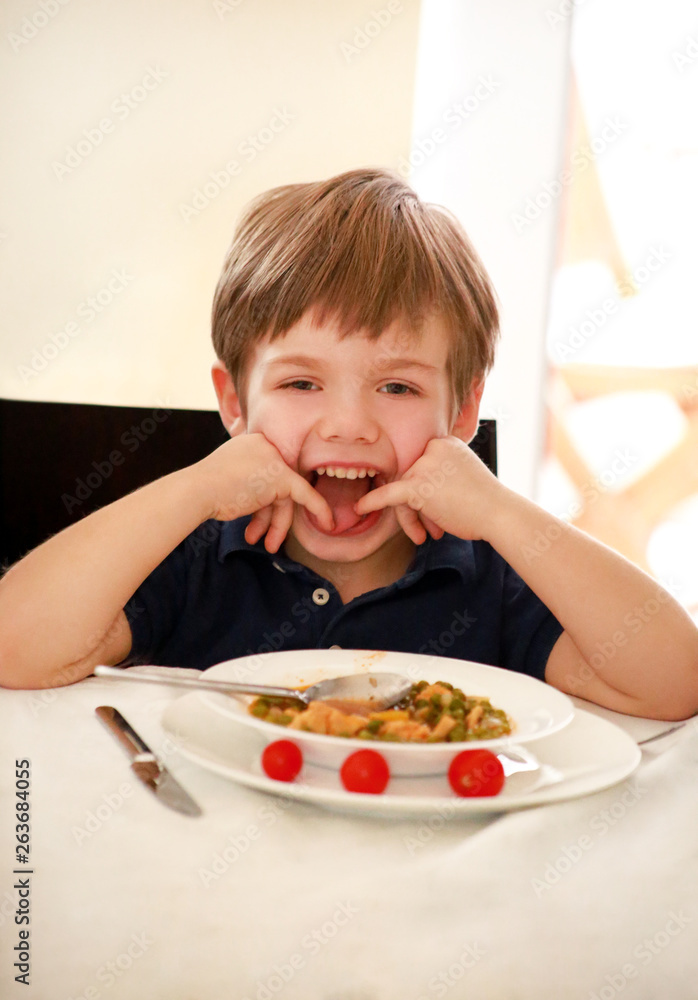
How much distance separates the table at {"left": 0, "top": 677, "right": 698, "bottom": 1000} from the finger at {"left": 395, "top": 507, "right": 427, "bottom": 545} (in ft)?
1.74

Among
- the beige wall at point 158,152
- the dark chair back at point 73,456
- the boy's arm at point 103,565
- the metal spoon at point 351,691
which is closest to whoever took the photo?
the metal spoon at point 351,691

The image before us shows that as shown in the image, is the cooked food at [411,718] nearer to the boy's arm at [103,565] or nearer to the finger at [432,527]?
the boy's arm at [103,565]

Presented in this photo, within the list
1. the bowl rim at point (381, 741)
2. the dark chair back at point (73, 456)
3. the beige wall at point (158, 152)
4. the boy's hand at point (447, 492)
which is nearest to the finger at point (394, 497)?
the boy's hand at point (447, 492)

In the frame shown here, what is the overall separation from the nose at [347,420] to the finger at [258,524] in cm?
11

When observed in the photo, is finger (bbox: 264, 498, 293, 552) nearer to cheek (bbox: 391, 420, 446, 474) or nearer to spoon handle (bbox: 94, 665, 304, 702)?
cheek (bbox: 391, 420, 446, 474)

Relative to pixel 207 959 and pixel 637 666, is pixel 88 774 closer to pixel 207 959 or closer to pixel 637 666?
pixel 207 959

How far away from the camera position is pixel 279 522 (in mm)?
980

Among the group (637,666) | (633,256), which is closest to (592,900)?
(637,666)

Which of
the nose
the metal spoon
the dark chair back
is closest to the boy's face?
the nose

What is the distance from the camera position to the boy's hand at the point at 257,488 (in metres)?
0.89

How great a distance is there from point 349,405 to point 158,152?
207cm

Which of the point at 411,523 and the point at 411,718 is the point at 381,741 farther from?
the point at 411,523

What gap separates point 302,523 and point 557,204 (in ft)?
7.49

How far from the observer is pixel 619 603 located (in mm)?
822
